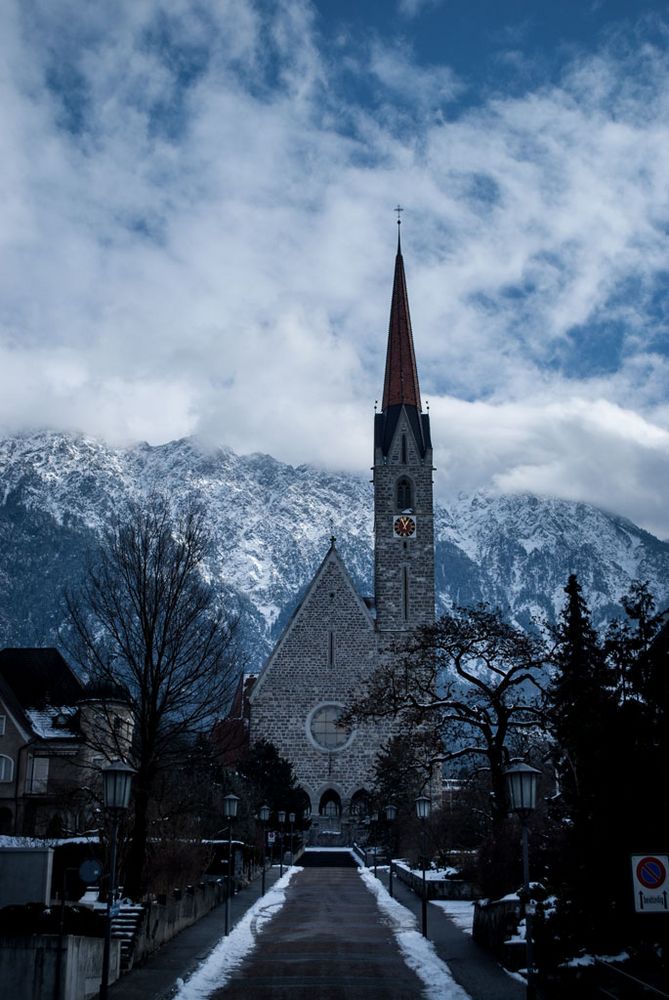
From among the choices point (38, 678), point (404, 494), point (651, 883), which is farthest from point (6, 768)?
point (651, 883)

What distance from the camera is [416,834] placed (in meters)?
39.9

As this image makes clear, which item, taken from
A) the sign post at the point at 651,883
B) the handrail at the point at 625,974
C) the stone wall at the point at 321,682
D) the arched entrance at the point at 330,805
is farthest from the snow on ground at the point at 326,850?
the sign post at the point at 651,883

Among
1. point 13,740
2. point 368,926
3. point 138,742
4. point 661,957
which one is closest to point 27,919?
point 661,957

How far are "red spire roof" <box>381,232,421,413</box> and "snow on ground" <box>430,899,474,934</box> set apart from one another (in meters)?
39.1

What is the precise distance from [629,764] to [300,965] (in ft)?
23.4

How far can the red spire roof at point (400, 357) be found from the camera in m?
65.1

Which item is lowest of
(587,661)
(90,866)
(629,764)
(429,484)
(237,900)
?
(237,900)

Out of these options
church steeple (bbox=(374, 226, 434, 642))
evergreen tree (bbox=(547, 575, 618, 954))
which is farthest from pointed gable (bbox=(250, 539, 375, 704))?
evergreen tree (bbox=(547, 575, 618, 954))

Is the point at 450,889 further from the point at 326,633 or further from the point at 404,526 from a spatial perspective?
the point at 404,526

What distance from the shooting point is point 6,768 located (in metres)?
46.7

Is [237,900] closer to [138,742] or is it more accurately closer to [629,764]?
[138,742]

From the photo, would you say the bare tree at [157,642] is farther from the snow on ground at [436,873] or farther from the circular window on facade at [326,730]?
the circular window on facade at [326,730]

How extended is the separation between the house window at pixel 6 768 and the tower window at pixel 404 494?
1008 inches

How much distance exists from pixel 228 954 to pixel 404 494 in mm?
45728
